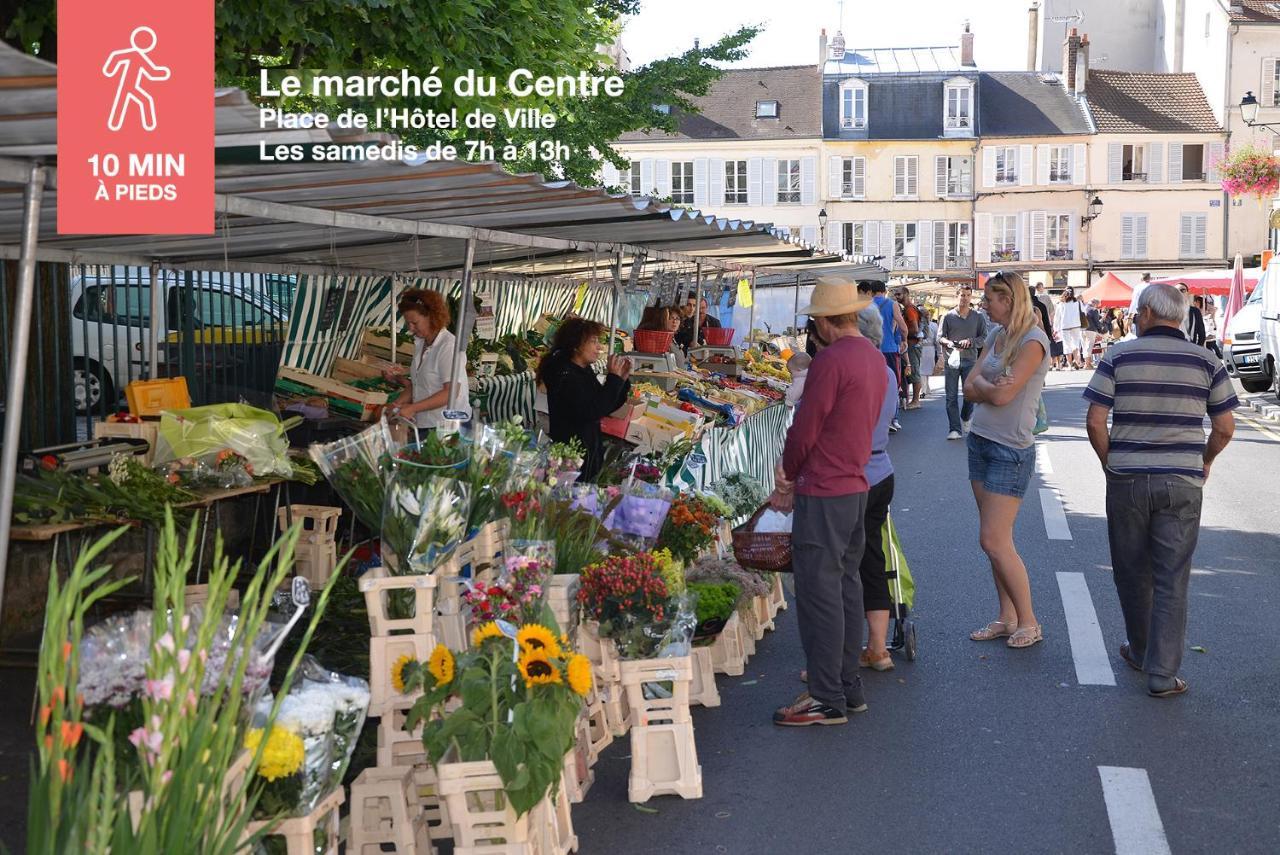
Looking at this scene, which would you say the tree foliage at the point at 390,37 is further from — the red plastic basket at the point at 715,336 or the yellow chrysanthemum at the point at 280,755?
the yellow chrysanthemum at the point at 280,755

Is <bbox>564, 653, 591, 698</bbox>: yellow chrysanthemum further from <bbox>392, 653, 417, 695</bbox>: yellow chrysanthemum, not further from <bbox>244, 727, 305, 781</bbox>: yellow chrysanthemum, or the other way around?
<bbox>244, 727, 305, 781</bbox>: yellow chrysanthemum

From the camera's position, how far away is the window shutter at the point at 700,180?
58.9 meters

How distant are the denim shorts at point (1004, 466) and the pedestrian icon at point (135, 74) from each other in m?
4.33

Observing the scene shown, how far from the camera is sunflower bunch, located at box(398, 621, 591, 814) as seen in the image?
13.2ft

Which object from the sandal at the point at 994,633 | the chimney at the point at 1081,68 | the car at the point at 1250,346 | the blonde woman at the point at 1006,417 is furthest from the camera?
the chimney at the point at 1081,68

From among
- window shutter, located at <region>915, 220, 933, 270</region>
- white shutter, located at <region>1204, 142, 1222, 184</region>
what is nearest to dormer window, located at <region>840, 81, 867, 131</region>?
window shutter, located at <region>915, 220, 933, 270</region>

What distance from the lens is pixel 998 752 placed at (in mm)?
5559

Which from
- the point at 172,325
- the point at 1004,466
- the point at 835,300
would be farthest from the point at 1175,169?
the point at 835,300

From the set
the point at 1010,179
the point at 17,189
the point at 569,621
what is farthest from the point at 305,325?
the point at 1010,179

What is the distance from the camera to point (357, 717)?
147 inches

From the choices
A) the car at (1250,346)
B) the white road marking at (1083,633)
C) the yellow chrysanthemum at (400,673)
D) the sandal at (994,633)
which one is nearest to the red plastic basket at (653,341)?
the white road marking at (1083,633)

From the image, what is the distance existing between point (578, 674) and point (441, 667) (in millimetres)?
430

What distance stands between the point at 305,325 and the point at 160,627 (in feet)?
29.4

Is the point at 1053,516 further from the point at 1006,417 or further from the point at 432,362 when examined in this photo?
the point at 432,362
